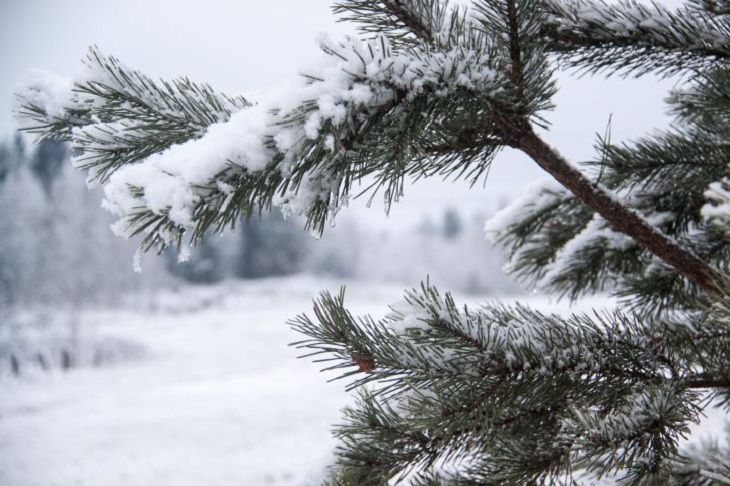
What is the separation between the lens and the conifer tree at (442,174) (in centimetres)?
60

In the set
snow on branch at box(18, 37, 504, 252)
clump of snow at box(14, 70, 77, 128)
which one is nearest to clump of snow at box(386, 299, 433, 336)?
snow on branch at box(18, 37, 504, 252)

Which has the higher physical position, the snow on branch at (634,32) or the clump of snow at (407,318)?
the snow on branch at (634,32)

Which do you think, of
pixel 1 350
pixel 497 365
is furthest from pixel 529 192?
pixel 1 350

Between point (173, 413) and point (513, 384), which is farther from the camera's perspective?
point (173, 413)

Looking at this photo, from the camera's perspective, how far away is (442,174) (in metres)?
0.97

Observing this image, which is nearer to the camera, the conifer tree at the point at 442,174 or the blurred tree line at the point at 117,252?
the conifer tree at the point at 442,174

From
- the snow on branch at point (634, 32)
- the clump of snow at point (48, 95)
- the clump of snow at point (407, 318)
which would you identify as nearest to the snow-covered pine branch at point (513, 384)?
the clump of snow at point (407, 318)

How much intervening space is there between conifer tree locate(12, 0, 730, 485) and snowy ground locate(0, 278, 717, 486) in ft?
2.58

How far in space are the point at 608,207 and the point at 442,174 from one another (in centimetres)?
43

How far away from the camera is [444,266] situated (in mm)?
42750

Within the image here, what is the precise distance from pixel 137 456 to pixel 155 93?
379 inches

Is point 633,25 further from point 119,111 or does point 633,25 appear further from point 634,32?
point 119,111

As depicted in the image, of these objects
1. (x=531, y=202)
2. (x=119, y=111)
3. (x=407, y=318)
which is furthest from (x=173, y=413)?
(x=119, y=111)

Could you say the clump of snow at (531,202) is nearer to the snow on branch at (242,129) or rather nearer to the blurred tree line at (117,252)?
the blurred tree line at (117,252)
